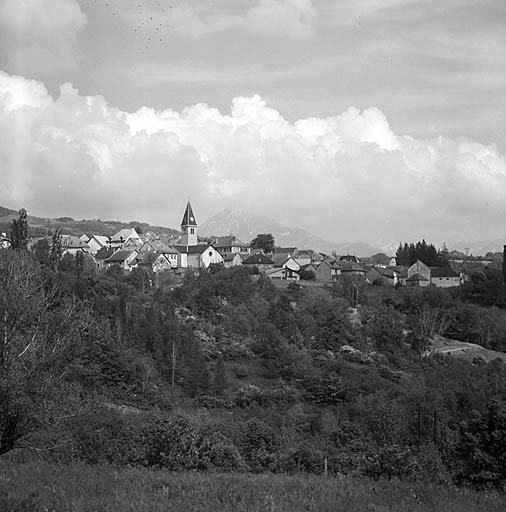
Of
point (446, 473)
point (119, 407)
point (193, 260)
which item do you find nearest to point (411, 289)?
point (193, 260)

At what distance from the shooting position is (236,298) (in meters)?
48.2

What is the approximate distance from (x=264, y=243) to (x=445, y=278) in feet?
82.9

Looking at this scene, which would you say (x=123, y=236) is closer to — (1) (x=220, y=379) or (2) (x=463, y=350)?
(2) (x=463, y=350)

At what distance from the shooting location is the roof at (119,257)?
6376 cm

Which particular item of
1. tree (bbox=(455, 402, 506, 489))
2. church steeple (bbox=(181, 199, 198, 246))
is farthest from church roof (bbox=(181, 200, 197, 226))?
tree (bbox=(455, 402, 506, 489))

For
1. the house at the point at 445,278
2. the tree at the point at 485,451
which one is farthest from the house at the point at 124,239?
the tree at the point at 485,451

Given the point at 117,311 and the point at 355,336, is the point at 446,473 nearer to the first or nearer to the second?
the point at 117,311

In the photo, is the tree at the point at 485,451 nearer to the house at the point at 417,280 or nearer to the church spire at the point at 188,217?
the house at the point at 417,280

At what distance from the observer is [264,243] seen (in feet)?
278

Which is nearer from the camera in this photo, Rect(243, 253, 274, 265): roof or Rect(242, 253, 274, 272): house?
Rect(242, 253, 274, 272): house

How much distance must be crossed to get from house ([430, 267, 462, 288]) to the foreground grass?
59319 millimetres

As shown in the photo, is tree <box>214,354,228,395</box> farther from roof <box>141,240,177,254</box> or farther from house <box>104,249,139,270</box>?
roof <box>141,240,177,254</box>

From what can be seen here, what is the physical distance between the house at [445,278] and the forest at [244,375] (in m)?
8.52

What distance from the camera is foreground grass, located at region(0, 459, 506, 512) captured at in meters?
8.17
